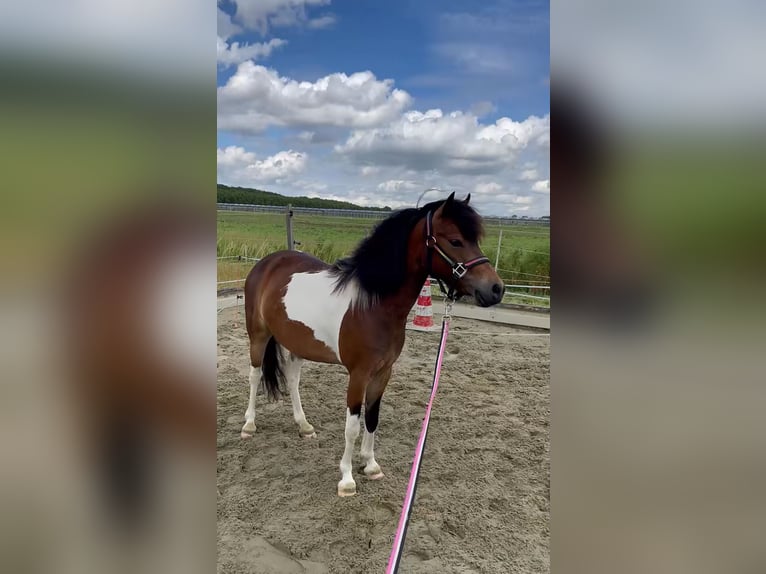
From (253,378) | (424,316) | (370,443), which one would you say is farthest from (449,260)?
(424,316)

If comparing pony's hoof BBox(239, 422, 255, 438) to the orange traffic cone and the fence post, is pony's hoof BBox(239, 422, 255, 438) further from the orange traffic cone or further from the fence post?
the fence post

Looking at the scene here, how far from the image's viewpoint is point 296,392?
323 cm

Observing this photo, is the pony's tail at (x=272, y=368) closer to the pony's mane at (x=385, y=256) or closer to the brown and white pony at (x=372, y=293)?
the brown and white pony at (x=372, y=293)

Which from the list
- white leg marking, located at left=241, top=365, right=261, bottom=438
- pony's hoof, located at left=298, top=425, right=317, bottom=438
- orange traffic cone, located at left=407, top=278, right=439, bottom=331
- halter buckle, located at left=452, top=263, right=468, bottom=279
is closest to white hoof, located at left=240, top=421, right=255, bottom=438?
white leg marking, located at left=241, top=365, right=261, bottom=438

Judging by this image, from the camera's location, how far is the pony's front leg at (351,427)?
2457mm

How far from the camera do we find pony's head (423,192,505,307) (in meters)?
2.13

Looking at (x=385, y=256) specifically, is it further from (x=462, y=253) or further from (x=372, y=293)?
(x=462, y=253)

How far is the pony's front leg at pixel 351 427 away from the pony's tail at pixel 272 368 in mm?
998

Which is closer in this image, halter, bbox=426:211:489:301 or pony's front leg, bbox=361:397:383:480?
halter, bbox=426:211:489:301

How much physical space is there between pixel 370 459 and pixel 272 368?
1.07 m

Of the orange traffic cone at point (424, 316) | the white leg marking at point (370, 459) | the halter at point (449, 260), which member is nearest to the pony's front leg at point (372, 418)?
the white leg marking at point (370, 459)
